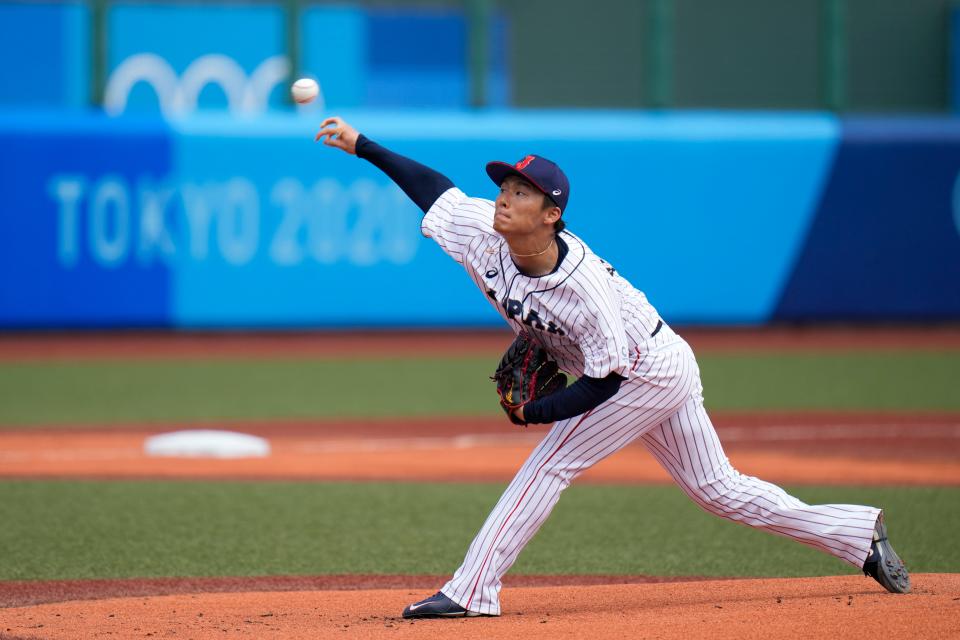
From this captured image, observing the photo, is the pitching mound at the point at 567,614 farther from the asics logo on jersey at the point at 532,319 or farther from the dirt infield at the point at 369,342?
the dirt infield at the point at 369,342

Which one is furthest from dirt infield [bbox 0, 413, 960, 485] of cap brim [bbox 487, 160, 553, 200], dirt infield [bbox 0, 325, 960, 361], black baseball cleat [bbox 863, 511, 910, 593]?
dirt infield [bbox 0, 325, 960, 361]

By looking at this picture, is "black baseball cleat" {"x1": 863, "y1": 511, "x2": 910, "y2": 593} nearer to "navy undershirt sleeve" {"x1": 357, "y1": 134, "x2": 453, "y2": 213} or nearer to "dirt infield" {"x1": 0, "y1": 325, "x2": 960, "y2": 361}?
"navy undershirt sleeve" {"x1": 357, "y1": 134, "x2": 453, "y2": 213}

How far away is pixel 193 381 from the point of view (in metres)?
11.6

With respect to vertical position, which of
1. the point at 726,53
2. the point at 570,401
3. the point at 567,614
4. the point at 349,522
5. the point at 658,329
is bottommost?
the point at 349,522

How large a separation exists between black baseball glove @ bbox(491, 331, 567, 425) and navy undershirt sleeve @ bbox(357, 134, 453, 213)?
2.01 feet

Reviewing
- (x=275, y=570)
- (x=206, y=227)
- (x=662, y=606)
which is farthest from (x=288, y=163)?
(x=662, y=606)

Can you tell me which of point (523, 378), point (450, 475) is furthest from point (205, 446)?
point (523, 378)

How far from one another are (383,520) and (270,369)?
6.00 m

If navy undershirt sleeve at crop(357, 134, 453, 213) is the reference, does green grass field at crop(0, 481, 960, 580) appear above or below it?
below

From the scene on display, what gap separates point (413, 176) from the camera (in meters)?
4.60

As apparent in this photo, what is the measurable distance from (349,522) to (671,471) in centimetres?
238

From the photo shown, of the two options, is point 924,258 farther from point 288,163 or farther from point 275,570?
point 275,570

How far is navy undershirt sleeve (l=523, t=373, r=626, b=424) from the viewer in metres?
4.16

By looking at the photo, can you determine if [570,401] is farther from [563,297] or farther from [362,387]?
[362,387]
